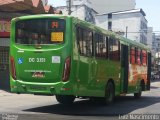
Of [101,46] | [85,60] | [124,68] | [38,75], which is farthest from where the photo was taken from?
[124,68]

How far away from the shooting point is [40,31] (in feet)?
48.9

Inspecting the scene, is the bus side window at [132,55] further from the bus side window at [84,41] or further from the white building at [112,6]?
the white building at [112,6]

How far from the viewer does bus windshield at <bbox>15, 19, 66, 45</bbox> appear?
48.0 feet

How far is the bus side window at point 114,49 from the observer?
18.4m

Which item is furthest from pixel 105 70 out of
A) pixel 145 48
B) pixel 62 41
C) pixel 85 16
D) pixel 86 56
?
pixel 85 16

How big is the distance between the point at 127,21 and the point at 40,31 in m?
91.5

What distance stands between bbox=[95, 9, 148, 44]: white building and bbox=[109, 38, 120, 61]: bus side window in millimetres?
81563

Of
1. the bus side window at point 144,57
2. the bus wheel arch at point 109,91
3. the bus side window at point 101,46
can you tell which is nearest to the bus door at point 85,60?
the bus side window at point 101,46

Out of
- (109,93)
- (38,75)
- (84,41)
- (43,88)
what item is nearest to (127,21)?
(109,93)

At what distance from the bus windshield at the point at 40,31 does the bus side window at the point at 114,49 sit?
4.18 m

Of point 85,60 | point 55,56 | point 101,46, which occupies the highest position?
point 101,46

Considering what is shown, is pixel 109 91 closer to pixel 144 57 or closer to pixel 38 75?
pixel 38 75

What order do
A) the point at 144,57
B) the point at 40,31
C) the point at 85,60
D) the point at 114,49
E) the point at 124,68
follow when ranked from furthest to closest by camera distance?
the point at 144,57, the point at 124,68, the point at 114,49, the point at 85,60, the point at 40,31

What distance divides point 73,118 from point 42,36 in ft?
10.0
